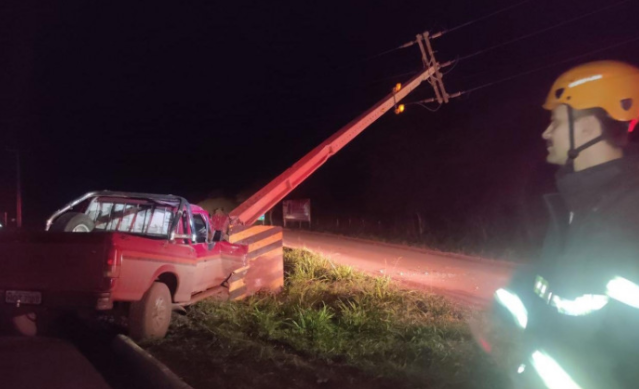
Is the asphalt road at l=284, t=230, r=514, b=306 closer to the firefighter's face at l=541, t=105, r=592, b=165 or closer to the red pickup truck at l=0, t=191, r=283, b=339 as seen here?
the red pickup truck at l=0, t=191, r=283, b=339

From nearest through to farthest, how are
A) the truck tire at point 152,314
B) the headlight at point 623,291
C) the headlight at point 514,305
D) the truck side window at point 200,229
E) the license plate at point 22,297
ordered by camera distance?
the headlight at point 623,291 < the headlight at point 514,305 < the license plate at point 22,297 < the truck tire at point 152,314 < the truck side window at point 200,229

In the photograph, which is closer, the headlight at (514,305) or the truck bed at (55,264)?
the headlight at (514,305)

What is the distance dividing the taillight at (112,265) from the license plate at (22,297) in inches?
38.6

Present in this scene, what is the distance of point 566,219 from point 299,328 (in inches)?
215

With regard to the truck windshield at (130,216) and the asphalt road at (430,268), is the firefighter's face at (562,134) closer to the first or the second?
the truck windshield at (130,216)

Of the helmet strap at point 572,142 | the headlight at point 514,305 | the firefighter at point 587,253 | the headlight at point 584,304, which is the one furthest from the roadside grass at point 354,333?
the headlight at point 584,304

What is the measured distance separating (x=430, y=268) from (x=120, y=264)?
Answer: 32.5 feet

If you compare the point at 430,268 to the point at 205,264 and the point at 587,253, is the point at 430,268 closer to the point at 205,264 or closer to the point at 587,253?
the point at 205,264

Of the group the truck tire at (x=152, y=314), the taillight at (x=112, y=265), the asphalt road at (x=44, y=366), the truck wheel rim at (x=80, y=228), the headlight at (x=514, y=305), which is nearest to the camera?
the headlight at (x=514, y=305)

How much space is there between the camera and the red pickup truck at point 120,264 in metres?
6.62


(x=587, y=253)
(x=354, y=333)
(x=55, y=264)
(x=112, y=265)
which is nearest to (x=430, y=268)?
(x=354, y=333)

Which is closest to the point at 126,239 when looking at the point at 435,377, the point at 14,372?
the point at 14,372

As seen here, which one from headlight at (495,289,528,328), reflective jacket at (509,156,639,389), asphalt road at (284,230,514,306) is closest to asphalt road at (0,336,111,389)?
headlight at (495,289,528,328)

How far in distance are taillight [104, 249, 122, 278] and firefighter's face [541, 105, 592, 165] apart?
543 centimetres
